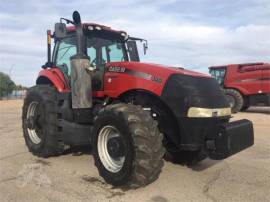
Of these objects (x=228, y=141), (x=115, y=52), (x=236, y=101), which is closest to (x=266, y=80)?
(x=236, y=101)

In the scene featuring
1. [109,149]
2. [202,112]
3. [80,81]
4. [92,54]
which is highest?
[92,54]

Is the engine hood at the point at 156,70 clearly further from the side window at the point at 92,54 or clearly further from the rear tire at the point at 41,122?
the rear tire at the point at 41,122

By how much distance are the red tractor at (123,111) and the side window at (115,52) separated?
0.02 m

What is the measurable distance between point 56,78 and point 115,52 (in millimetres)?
1216

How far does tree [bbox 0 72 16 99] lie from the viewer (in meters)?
49.5

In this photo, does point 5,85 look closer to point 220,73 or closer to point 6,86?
point 6,86

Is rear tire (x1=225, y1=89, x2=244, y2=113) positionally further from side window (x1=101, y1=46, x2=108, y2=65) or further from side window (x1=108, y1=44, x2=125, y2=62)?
side window (x1=101, y1=46, x2=108, y2=65)

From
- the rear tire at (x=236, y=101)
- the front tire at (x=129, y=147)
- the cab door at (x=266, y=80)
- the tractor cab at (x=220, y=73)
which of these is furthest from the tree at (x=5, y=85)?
the front tire at (x=129, y=147)

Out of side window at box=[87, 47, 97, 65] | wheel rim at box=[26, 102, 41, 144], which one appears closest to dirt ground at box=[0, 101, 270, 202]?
wheel rim at box=[26, 102, 41, 144]

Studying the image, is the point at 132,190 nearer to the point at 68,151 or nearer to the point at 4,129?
the point at 68,151

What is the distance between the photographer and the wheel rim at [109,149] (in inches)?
201

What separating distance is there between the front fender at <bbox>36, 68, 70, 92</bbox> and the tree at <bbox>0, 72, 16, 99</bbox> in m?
43.4

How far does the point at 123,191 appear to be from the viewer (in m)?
4.79

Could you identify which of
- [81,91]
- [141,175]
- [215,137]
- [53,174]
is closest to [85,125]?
[81,91]
